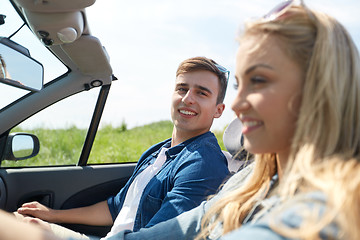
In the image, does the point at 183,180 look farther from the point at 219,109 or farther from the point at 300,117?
the point at 300,117

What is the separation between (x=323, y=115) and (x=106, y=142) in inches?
365

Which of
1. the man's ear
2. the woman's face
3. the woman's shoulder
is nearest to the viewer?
the woman's shoulder

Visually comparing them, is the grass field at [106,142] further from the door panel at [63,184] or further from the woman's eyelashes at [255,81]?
the woman's eyelashes at [255,81]

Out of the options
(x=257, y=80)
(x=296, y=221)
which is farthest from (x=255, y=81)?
(x=296, y=221)

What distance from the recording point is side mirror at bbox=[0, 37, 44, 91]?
2150 millimetres

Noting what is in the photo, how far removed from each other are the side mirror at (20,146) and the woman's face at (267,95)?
2.29m

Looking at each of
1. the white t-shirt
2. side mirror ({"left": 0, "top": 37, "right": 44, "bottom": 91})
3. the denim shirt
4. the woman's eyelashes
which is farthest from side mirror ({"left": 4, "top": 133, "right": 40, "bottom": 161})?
the woman's eyelashes

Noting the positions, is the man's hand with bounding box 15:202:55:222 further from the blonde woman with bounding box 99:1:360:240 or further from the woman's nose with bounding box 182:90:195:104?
the blonde woman with bounding box 99:1:360:240

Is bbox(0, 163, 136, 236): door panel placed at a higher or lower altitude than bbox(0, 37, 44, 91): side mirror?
lower

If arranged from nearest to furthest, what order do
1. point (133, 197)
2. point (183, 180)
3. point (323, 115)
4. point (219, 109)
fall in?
point (323, 115) < point (183, 180) < point (133, 197) < point (219, 109)

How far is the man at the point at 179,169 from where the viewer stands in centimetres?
212

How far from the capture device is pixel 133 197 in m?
2.42

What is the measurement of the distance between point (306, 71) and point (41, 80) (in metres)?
1.99

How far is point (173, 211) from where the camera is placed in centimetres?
195
